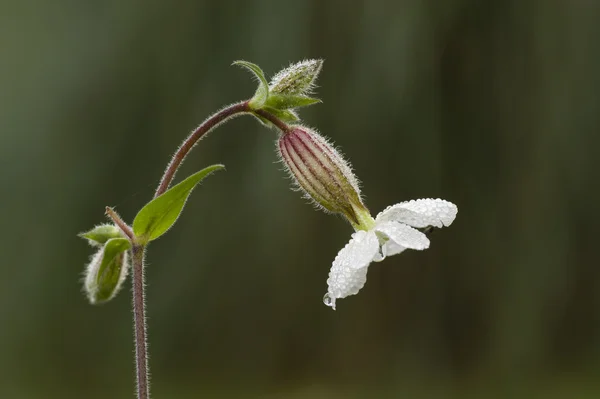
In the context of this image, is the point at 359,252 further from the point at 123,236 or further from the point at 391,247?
the point at 123,236

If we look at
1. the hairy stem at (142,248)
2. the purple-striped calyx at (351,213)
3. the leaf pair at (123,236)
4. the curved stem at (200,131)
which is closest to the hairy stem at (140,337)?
the hairy stem at (142,248)

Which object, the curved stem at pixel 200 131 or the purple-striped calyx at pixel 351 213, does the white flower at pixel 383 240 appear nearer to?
the purple-striped calyx at pixel 351 213

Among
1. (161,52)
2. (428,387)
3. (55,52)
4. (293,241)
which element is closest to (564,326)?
(428,387)

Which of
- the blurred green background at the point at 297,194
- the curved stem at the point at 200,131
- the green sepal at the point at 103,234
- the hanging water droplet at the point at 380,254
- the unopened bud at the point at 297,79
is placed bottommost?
the hanging water droplet at the point at 380,254

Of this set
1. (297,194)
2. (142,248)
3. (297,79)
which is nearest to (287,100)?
(297,79)

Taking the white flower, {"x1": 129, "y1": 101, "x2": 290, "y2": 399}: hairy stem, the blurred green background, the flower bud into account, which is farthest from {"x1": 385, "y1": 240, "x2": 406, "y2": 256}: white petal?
the blurred green background

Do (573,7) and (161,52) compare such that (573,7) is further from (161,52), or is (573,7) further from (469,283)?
(161,52)

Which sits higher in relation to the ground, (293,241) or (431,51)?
(431,51)
